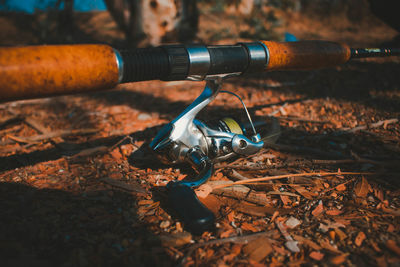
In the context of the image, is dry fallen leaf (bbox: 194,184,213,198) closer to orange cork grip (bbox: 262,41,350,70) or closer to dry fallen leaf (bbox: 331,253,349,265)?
dry fallen leaf (bbox: 331,253,349,265)

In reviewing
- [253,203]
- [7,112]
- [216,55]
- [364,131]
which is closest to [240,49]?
[216,55]

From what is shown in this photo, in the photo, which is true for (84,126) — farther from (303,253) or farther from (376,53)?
(376,53)

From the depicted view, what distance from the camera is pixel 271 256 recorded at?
132 cm

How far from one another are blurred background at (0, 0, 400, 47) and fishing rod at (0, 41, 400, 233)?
306cm

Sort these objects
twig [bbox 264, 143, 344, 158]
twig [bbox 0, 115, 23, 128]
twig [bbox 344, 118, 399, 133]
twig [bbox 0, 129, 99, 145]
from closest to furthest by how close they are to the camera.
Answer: twig [bbox 264, 143, 344, 158]
twig [bbox 0, 129, 99, 145]
twig [bbox 344, 118, 399, 133]
twig [bbox 0, 115, 23, 128]

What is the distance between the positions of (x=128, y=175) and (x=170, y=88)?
7.11 feet

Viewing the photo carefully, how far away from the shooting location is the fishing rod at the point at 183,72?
1215mm

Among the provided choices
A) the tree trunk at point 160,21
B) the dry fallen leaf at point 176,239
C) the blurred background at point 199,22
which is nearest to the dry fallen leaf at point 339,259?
the dry fallen leaf at point 176,239

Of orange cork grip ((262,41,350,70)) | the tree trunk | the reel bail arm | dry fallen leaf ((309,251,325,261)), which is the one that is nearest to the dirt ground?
dry fallen leaf ((309,251,325,261))

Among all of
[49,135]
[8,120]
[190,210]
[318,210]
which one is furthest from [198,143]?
[8,120]

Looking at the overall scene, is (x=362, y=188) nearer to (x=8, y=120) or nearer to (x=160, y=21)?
(x=8, y=120)

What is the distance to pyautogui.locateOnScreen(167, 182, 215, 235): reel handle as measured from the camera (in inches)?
54.4

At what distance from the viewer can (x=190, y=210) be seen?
1.43 metres

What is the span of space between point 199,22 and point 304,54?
6.80 metres
